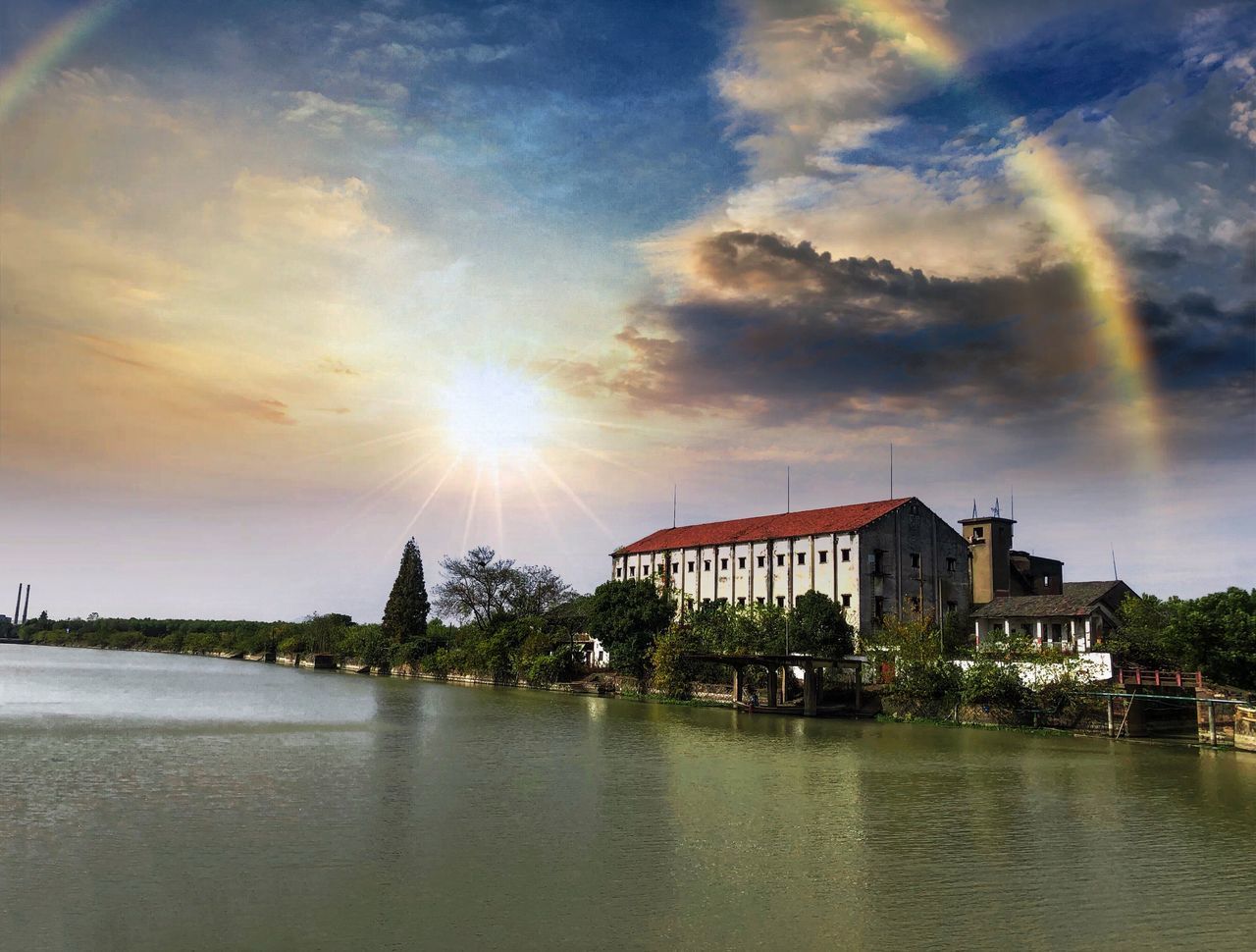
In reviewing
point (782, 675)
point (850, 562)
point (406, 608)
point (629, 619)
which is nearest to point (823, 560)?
point (850, 562)

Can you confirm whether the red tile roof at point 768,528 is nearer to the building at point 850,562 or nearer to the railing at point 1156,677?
the building at point 850,562

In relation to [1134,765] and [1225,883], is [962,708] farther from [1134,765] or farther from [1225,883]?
[1225,883]

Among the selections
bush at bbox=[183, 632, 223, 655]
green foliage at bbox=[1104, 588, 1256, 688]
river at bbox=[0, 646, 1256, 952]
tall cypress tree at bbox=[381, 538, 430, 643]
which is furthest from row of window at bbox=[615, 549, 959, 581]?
bush at bbox=[183, 632, 223, 655]

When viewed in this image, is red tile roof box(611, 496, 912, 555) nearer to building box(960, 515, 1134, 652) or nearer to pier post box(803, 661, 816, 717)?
building box(960, 515, 1134, 652)

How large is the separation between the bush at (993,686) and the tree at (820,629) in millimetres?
14391

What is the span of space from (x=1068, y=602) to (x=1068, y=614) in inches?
65.8

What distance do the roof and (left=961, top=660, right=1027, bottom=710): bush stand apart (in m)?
11.0

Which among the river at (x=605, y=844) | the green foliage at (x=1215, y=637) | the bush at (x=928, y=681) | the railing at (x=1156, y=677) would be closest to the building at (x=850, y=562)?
the bush at (x=928, y=681)

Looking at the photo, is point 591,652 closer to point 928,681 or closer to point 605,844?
point 928,681

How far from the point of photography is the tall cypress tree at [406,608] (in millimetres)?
114625

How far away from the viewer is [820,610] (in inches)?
2667

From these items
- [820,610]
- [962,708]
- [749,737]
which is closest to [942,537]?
[820,610]

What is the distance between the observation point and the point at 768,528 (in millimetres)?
79500

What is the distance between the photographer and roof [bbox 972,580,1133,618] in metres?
60.1
